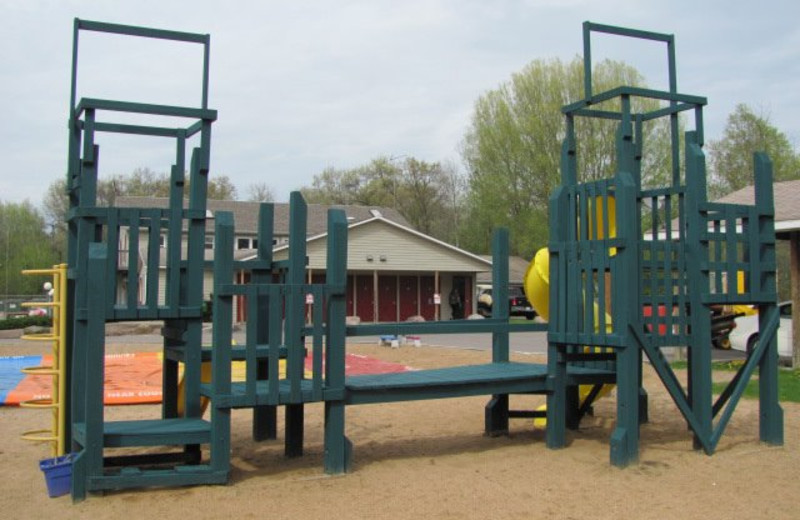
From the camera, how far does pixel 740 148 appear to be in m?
45.9

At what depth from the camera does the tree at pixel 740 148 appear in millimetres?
43688

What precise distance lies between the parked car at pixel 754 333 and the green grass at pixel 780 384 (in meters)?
0.93

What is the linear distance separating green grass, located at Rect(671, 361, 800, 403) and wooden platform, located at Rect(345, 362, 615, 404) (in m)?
2.70

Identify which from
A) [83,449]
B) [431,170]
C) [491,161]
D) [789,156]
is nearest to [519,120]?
[491,161]

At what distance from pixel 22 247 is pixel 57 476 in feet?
233

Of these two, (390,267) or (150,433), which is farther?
(390,267)

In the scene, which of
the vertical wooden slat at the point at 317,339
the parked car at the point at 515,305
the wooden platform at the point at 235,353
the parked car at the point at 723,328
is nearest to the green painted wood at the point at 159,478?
the vertical wooden slat at the point at 317,339

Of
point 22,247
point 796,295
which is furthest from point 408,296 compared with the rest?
point 22,247

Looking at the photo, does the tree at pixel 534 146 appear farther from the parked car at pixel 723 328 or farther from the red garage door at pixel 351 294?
the parked car at pixel 723 328

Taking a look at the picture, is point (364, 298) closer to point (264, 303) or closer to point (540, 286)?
point (540, 286)

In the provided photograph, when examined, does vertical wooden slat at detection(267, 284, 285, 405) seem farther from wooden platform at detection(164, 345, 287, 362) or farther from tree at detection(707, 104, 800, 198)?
tree at detection(707, 104, 800, 198)

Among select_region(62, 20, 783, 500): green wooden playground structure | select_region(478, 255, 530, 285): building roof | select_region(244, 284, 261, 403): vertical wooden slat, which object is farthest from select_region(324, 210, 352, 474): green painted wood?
select_region(478, 255, 530, 285): building roof

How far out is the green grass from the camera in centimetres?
1121

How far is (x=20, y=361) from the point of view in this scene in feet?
54.9
